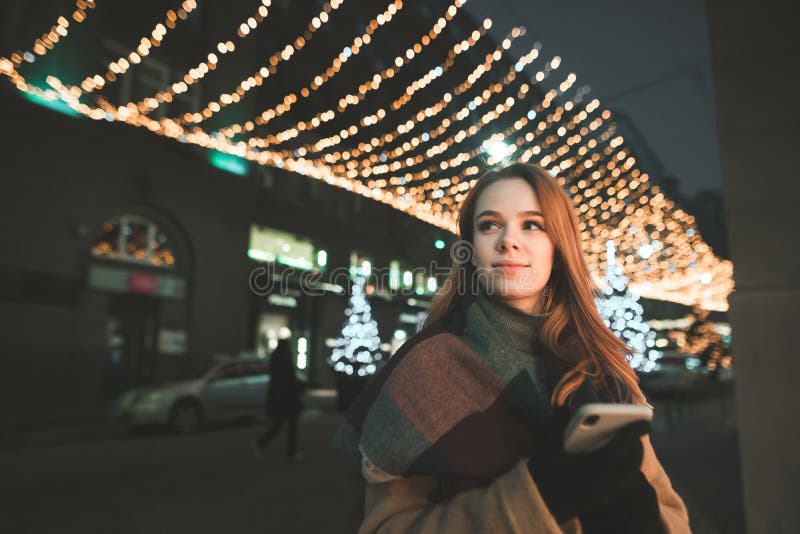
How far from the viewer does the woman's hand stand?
1.14m

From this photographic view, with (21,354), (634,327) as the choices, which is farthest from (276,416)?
(634,327)

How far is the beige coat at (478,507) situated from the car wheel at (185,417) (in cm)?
1252

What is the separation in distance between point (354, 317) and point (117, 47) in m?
11.3

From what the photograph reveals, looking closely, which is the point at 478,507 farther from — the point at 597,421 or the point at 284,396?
the point at 284,396

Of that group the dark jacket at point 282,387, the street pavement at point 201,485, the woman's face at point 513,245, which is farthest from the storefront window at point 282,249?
the woman's face at point 513,245

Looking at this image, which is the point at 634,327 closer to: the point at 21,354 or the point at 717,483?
the point at 717,483

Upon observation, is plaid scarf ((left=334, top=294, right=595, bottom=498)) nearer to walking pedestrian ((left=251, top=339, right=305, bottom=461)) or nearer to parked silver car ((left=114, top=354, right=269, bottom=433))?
walking pedestrian ((left=251, top=339, right=305, bottom=461))

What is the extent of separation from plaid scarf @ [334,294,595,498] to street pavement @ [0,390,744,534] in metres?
5.24

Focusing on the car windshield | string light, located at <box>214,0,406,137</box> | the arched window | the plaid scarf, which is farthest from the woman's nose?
the arched window

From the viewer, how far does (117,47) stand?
1645 cm

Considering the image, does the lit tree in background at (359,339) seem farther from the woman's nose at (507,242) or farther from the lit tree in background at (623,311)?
the woman's nose at (507,242)

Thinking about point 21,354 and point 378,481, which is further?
point 21,354

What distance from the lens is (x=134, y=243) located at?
1670 cm

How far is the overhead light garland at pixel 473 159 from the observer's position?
11.7 m
